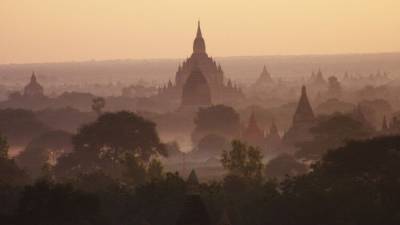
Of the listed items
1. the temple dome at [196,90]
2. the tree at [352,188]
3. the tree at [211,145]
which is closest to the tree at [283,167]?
the tree at [352,188]

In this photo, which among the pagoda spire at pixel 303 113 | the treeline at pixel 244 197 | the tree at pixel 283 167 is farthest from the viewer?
the pagoda spire at pixel 303 113

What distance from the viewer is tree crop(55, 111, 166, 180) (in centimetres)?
6625

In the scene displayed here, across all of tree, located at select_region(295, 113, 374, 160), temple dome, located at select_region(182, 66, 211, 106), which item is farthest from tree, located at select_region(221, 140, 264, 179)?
temple dome, located at select_region(182, 66, 211, 106)

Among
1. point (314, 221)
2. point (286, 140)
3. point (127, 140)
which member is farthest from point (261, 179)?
point (286, 140)

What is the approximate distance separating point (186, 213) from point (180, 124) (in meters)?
86.6

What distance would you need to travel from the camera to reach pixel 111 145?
68.6 metres

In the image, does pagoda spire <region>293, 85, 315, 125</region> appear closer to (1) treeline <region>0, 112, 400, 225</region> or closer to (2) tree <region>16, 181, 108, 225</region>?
(1) treeline <region>0, 112, 400, 225</region>

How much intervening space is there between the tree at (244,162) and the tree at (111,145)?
659cm

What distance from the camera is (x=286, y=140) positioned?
86.1 metres

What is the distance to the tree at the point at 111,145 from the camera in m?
66.2

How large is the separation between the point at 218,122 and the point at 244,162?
39720 mm

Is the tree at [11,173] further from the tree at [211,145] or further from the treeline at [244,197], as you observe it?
the tree at [211,145]

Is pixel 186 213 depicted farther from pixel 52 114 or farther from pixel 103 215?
pixel 52 114

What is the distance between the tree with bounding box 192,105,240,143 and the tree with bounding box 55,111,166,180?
25.6 m
